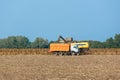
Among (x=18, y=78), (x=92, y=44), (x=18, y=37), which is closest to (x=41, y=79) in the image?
(x=18, y=78)

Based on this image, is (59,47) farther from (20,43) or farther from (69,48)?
(20,43)

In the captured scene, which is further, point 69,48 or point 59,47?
point 59,47

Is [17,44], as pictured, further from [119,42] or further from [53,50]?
[53,50]

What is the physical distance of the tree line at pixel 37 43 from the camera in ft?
390

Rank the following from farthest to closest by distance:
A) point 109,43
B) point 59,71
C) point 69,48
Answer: point 109,43 < point 69,48 < point 59,71

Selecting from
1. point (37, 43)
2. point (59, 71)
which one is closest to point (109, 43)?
point (37, 43)

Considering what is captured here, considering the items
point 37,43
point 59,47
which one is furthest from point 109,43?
point 59,47

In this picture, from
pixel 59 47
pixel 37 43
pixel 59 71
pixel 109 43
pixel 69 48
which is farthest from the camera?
pixel 37 43

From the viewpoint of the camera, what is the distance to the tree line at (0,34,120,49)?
119 meters

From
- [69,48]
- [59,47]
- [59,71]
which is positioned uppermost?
[59,47]

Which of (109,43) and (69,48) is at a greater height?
(109,43)

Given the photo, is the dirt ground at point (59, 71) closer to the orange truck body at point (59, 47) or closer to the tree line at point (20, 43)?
the orange truck body at point (59, 47)

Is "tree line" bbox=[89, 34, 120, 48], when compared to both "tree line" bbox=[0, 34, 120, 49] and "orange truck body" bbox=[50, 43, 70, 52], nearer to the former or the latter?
"tree line" bbox=[0, 34, 120, 49]

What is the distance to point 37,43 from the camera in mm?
126500
